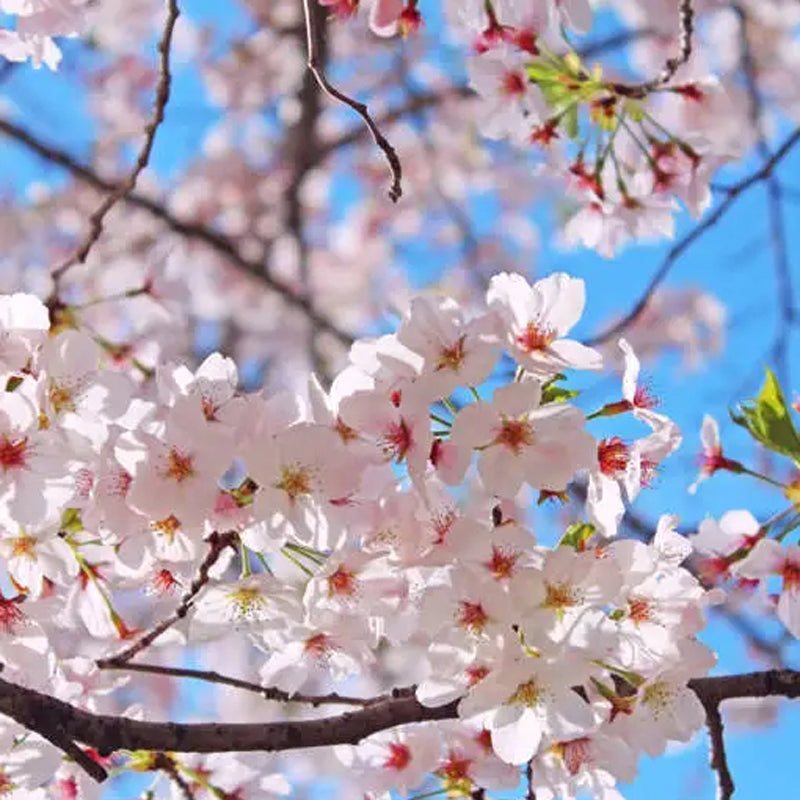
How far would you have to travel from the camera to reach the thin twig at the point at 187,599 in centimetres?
167

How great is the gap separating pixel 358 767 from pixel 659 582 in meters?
0.59

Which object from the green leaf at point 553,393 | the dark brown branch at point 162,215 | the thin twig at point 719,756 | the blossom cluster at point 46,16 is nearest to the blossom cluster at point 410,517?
the green leaf at point 553,393

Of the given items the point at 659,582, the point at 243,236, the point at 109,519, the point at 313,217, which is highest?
the point at 313,217

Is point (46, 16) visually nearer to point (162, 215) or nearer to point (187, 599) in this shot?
point (187, 599)

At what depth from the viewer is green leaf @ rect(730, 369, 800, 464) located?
79.0 inches

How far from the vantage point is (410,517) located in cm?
161

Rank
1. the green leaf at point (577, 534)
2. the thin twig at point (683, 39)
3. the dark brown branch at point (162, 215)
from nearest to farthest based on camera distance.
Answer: the green leaf at point (577, 534), the thin twig at point (683, 39), the dark brown branch at point (162, 215)

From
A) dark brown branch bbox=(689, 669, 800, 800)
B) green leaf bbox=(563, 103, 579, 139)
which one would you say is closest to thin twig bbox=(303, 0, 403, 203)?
dark brown branch bbox=(689, 669, 800, 800)

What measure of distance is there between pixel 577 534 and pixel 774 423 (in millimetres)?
427

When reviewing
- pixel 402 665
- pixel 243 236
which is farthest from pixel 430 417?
pixel 243 236

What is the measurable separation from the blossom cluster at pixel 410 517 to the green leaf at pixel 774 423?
300 millimetres

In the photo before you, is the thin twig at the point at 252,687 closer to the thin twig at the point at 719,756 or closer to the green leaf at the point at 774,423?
the thin twig at the point at 719,756

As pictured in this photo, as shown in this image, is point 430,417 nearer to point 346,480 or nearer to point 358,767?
point 346,480

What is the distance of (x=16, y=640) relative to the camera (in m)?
1.78
